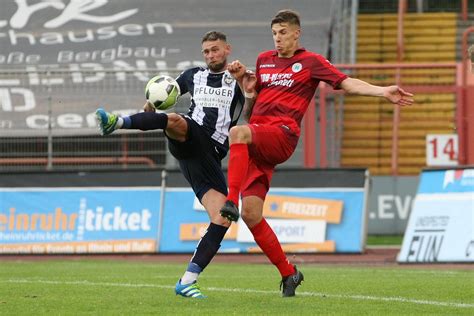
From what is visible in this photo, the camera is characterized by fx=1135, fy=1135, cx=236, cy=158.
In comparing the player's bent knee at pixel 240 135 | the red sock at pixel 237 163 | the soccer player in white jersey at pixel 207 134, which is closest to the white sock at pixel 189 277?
the soccer player in white jersey at pixel 207 134

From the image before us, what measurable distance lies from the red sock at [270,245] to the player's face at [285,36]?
4.57 feet

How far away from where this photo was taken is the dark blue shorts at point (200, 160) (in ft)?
30.6

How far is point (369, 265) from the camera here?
14.9m

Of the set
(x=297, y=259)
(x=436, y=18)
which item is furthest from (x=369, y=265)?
(x=436, y=18)

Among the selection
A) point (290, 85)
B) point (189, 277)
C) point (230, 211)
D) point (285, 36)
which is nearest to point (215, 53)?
point (285, 36)

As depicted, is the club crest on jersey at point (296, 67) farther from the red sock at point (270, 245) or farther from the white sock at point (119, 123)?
the white sock at point (119, 123)

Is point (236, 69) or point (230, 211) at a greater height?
point (236, 69)

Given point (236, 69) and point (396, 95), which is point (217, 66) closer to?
point (236, 69)

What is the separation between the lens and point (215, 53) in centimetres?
945

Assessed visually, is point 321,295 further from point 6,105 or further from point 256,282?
point 6,105

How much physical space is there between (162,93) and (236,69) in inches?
26.9

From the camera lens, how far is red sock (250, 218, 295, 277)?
9156 mm

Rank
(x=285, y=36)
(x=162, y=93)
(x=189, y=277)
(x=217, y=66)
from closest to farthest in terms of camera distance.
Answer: (x=189, y=277) < (x=285, y=36) < (x=162, y=93) < (x=217, y=66)

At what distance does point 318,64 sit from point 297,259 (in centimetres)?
745
